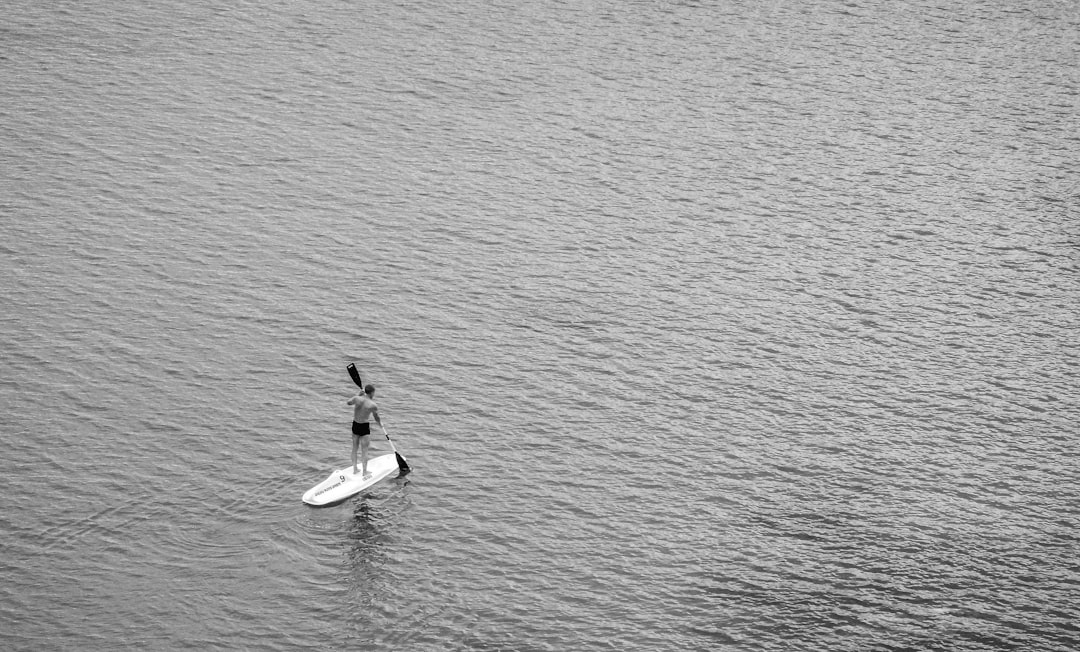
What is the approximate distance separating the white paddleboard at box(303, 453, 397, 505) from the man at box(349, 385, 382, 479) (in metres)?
0.27

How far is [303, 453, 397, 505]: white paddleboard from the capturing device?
4254 centimetres

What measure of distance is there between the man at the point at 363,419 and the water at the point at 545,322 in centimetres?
170

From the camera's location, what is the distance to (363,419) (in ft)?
142

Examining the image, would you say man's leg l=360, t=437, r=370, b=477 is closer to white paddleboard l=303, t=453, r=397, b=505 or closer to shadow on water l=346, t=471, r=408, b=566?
white paddleboard l=303, t=453, r=397, b=505

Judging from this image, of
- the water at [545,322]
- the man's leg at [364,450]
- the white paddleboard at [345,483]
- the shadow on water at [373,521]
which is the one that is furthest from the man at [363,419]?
the water at [545,322]

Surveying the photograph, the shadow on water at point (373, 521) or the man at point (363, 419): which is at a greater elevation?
the man at point (363, 419)

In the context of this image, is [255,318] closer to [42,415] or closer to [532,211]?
[42,415]

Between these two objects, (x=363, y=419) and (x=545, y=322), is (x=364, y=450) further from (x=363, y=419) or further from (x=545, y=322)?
(x=545, y=322)

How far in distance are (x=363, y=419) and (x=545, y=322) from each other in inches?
561

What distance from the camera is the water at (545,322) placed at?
40.0 m

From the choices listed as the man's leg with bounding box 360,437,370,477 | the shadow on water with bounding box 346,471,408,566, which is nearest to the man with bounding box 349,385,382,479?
the man's leg with bounding box 360,437,370,477

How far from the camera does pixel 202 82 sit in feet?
253

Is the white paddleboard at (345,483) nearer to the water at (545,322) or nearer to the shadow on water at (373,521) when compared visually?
the shadow on water at (373,521)

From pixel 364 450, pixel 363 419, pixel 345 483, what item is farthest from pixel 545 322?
pixel 345 483
